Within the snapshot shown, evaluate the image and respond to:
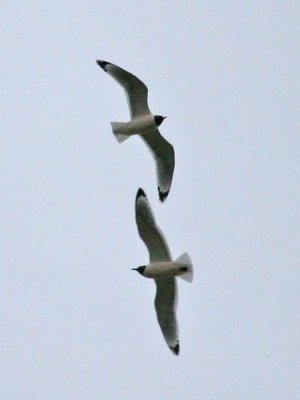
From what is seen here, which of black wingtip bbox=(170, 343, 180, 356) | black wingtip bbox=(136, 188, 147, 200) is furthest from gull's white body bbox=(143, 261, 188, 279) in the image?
black wingtip bbox=(170, 343, 180, 356)

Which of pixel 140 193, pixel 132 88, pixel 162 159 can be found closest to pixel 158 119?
pixel 132 88

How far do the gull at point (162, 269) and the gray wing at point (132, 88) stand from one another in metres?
1.18

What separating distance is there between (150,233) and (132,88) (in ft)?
6.62

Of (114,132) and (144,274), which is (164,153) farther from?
(144,274)

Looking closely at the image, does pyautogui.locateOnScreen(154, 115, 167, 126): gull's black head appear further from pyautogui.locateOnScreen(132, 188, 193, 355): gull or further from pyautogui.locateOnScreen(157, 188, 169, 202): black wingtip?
pyautogui.locateOnScreen(157, 188, 169, 202): black wingtip

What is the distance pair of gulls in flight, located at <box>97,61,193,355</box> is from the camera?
14.0 meters

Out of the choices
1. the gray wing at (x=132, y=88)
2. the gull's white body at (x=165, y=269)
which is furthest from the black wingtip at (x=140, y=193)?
the gray wing at (x=132, y=88)

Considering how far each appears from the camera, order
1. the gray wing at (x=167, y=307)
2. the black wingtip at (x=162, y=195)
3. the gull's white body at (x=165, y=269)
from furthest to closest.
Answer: the black wingtip at (x=162, y=195), the gray wing at (x=167, y=307), the gull's white body at (x=165, y=269)

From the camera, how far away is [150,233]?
1409 cm

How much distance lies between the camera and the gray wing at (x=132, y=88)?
14.8m

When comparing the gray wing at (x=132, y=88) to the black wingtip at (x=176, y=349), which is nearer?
the black wingtip at (x=176, y=349)

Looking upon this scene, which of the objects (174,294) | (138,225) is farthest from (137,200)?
(174,294)

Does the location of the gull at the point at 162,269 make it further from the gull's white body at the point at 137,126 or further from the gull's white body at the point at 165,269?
the gull's white body at the point at 137,126

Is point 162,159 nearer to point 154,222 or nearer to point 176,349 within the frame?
point 154,222
